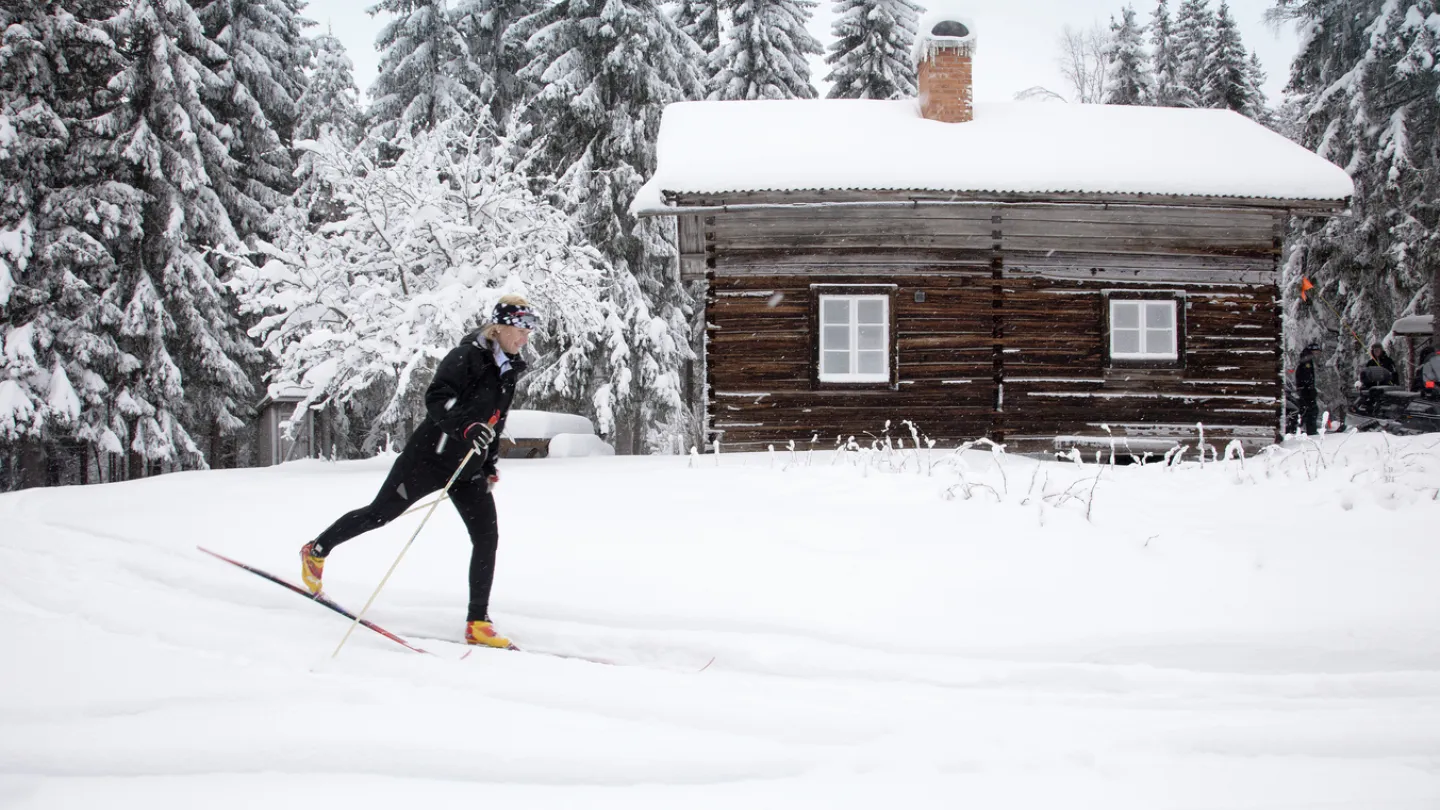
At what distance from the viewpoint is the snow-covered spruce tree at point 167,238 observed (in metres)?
17.2

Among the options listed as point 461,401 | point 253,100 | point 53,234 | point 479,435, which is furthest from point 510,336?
point 253,100

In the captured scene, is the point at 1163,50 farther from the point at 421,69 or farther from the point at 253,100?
the point at 253,100

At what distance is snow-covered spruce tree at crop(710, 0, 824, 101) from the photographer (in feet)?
73.4

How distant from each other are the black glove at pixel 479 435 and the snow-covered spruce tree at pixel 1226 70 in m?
28.9

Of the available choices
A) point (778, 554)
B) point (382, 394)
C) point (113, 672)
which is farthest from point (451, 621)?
point (382, 394)

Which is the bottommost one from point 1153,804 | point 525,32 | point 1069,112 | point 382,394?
point 1153,804

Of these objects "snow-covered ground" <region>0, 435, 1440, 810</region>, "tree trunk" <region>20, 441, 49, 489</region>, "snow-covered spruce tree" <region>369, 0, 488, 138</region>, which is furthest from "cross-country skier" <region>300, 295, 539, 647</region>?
"snow-covered spruce tree" <region>369, 0, 488, 138</region>

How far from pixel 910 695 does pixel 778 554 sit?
1922 millimetres

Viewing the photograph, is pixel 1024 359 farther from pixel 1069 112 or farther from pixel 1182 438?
pixel 1069 112

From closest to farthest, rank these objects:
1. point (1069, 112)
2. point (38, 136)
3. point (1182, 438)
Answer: point (1182, 438) → point (1069, 112) → point (38, 136)

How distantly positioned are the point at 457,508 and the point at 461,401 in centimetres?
61

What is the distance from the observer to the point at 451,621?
4.96m

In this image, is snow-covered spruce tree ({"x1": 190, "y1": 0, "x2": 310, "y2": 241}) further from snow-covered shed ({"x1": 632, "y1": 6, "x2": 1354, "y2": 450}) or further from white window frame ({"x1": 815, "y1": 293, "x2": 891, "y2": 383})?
white window frame ({"x1": 815, "y1": 293, "x2": 891, "y2": 383})

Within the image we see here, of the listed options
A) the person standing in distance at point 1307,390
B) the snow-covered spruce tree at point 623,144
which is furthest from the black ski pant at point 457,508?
the person standing in distance at point 1307,390
